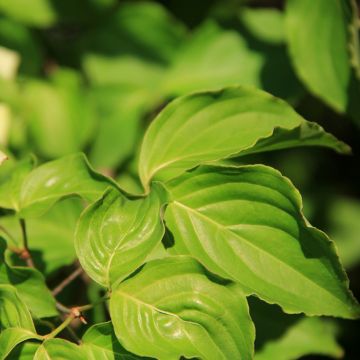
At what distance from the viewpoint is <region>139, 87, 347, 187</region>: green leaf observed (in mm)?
935

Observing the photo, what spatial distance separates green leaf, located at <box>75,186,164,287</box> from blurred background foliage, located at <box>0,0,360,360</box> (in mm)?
436

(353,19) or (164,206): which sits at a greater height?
(353,19)

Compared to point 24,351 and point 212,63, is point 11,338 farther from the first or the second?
point 212,63

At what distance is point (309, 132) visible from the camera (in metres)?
0.86

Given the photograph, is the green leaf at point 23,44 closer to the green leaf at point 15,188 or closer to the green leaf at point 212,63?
the green leaf at point 212,63

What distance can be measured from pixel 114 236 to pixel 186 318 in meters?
0.15

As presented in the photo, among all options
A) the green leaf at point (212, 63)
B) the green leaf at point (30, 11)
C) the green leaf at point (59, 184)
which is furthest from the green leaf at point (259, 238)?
the green leaf at point (30, 11)

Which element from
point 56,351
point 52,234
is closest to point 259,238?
point 56,351

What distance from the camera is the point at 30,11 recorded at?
1.65m

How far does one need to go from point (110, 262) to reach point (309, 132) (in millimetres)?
328

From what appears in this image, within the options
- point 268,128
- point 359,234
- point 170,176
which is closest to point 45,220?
point 170,176

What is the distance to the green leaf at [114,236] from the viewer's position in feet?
2.65

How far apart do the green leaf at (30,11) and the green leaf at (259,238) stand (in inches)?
37.8

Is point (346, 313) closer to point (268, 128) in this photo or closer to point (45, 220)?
point (268, 128)
